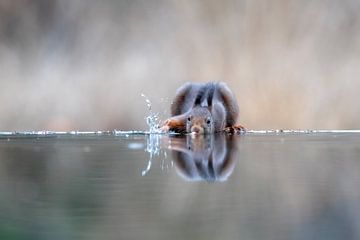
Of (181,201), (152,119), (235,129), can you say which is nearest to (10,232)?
(181,201)

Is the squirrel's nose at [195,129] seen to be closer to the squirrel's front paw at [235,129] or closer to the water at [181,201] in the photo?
the squirrel's front paw at [235,129]

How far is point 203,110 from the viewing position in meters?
5.52

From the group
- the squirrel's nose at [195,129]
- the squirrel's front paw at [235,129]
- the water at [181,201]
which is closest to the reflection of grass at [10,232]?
the water at [181,201]

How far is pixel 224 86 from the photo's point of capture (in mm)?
6133

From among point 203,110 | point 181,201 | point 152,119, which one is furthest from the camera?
point 152,119

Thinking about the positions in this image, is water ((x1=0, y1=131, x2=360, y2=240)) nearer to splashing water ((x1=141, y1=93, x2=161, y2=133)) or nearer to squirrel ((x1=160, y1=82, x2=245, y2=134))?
squirrel ((x1=160, y1=82, x2=245, y2=134))

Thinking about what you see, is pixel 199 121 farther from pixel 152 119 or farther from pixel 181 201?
pixel 181 201

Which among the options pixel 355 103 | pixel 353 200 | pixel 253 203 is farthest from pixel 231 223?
pixel 355 103

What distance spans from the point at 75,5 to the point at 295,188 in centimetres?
584

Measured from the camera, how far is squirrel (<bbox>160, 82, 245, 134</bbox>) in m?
5.45

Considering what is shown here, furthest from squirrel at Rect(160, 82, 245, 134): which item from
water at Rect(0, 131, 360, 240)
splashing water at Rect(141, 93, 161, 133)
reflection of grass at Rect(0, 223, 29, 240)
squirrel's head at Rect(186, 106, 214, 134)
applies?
reflection of grass at Rect(0, 223, 29, 240)

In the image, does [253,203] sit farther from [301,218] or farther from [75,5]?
[75,5]

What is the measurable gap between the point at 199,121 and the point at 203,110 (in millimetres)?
129

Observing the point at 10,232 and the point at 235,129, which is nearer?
the point at 10,232
